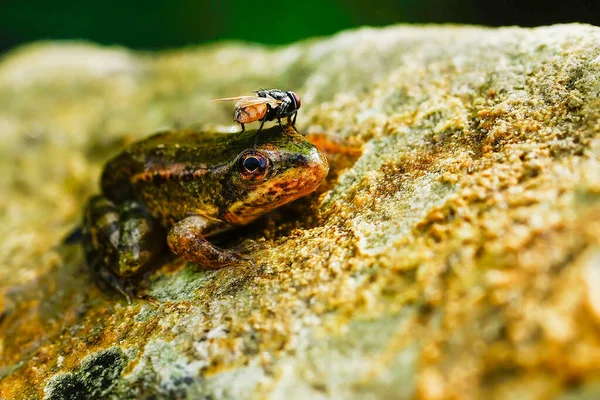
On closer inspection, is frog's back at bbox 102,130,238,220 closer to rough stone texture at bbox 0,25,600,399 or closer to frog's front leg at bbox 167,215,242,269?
frog's front leg at bbox 167,215,242,269

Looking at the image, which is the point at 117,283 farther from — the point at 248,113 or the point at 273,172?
the point at 248,113

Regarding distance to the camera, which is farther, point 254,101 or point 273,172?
point 273,172

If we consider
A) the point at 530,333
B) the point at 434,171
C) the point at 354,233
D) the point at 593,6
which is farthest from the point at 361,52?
the point at 530,333

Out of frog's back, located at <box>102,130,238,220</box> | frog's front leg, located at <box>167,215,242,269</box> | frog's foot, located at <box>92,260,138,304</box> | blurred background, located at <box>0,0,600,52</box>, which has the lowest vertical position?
frog's foot, located at <box>92,260,138,304</box>

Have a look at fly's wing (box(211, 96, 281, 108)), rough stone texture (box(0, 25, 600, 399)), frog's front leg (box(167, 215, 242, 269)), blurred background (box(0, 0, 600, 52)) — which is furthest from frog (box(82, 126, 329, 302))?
blurred background (box(0, 0, 600, 52))

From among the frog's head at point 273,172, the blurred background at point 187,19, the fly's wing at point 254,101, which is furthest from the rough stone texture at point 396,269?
the blurred background at point 187,19

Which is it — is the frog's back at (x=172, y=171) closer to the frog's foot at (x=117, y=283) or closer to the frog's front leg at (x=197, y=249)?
the frog's front leg at (x=197, y=249)

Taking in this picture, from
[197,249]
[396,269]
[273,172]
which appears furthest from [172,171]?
[396,269]
